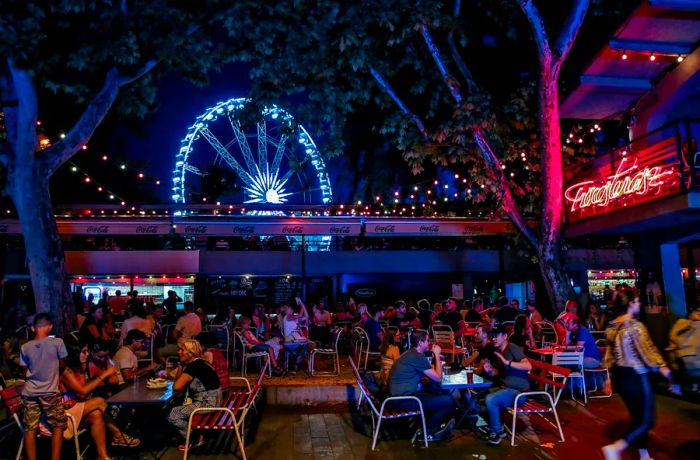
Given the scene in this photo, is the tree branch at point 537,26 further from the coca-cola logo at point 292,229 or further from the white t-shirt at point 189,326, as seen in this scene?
the white t-shirt at point 189,326

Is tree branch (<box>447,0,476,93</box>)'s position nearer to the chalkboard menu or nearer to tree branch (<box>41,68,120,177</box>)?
tree branch (<box>41,68,120,177</box>)

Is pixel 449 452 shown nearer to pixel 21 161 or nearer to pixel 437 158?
pixel 437 158

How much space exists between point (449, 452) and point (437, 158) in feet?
22.3

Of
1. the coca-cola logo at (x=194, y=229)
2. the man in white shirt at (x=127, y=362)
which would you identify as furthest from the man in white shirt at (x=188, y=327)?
the coca-cola logo at (x=194, y=229)

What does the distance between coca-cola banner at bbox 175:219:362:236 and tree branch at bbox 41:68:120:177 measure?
10.9ft

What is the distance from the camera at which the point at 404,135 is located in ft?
38.0

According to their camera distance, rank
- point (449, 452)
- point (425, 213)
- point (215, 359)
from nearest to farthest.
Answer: point (449, 452), point (215, 359), point (425, 213)

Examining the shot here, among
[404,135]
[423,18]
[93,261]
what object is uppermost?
[423,18]

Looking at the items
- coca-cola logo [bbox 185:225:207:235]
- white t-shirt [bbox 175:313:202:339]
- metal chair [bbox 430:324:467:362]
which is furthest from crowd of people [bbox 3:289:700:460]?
coca-cola logo [bbox 185:225:207:235]

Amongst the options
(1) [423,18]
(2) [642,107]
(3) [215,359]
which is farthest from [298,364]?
(2) [642,107]

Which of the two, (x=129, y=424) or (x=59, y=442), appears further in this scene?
(x=129, y=424)

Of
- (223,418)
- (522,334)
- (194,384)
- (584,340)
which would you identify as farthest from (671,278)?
(194,384)

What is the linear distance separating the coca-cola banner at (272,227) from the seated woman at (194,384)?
7.26 metres

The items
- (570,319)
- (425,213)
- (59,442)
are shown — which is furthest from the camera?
(425,213)
